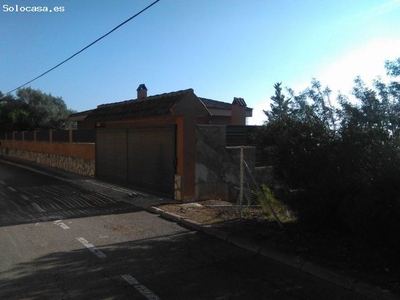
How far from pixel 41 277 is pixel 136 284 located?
1.31 metres

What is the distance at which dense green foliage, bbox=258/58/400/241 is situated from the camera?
15.8ft

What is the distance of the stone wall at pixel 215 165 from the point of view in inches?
Answer: 422

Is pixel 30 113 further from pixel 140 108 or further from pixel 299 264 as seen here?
pixel 299 264

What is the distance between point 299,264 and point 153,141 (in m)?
7.42

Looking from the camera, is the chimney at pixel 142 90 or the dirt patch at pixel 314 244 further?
the chimney at pixel 142 90

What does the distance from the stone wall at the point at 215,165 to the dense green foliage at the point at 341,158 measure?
3777 mm

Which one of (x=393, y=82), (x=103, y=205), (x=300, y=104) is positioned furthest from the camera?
(x=103, y=205)

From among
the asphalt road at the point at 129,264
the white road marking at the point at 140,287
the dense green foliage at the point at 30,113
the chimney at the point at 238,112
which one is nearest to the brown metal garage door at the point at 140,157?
the asphalt road at the point at 129,264

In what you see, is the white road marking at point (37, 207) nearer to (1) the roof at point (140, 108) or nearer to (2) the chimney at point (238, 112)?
(1) the roof at point (140, 108)

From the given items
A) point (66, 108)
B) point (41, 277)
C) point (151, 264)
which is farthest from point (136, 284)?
point (66, 108)

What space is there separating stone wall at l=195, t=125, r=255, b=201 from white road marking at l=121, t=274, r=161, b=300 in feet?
19.5

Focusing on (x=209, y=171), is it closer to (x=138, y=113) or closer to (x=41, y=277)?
(x=138, y=113)

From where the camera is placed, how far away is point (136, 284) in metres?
4.59

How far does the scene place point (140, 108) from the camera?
12781 millimetres
